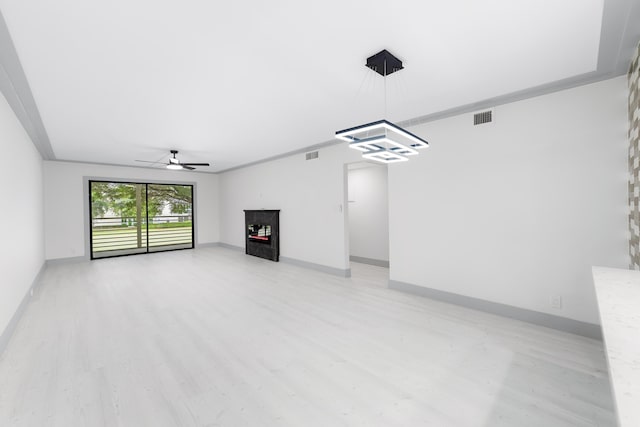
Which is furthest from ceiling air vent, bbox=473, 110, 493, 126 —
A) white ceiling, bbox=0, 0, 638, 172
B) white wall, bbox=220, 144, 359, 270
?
white wall, bbox=220, 144, 359, 270

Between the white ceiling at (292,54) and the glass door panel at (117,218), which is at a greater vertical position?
the white ceiling at (292,54)

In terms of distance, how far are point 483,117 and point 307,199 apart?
379 centimetres

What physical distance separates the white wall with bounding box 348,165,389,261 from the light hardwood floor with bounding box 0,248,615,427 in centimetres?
246

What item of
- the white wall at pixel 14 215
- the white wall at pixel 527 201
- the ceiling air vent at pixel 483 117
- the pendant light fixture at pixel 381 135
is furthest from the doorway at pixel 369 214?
the white wall at pixel 14 215

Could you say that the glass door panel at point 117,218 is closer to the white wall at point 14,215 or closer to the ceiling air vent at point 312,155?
the white wall at point 14,215

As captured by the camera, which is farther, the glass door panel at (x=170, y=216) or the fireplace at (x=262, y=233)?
the glass door panel at (x=170, y=216)

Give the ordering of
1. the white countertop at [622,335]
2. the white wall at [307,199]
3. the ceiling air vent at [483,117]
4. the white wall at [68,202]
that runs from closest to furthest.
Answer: the white countertop at [622,335] < the ceiling air vent at [483,117] < the white wall at [307,199] < the white wall at [68,202]

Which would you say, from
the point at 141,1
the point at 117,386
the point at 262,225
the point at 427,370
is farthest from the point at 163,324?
the point at 262,225

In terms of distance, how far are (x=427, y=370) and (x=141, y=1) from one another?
3483 millimetres

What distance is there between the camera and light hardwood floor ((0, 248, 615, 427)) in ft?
6.16

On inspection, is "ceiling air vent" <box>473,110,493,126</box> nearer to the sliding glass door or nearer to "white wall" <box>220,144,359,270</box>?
"white wall" <box>220,144,359,270</box>

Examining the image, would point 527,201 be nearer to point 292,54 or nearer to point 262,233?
point 292,54

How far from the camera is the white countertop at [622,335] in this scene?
74 cm

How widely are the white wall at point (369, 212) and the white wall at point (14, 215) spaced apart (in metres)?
6.03
